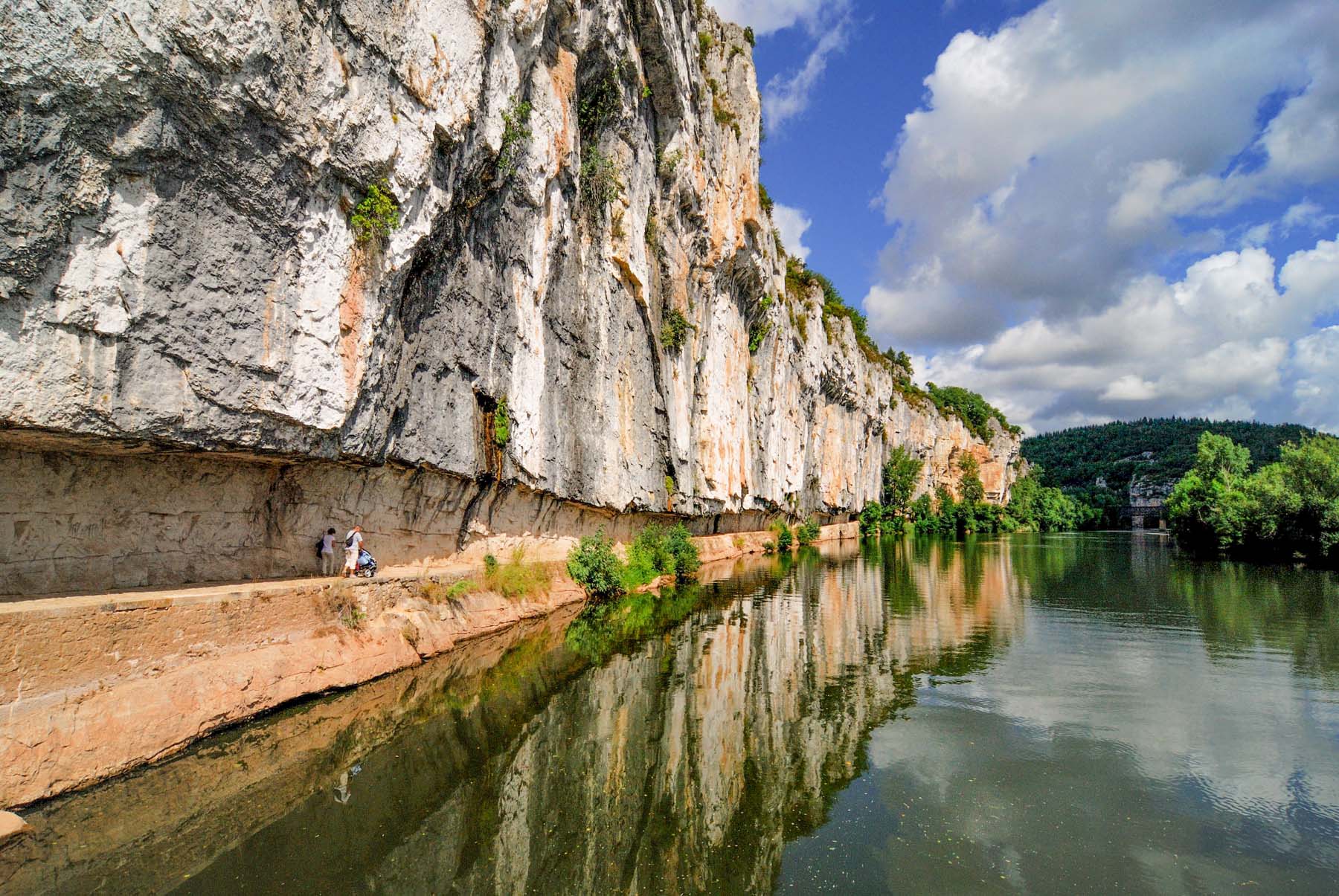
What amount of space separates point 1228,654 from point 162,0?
77.3 feet

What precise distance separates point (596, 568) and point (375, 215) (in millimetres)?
14166

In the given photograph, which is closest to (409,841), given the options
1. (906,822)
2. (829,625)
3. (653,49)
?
(906,822)

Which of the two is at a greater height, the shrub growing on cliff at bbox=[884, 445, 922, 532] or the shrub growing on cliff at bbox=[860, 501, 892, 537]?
the shrub growing on cliff at bbox=[884, 445, 922, 532]

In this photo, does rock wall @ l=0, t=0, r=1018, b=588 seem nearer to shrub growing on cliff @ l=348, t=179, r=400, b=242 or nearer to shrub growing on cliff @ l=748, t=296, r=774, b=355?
shrub growing on cliff @ l=348, t=179, r=400, b=242

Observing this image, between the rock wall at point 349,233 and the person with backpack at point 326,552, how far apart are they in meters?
1.34

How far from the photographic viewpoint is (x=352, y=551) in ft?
44.5

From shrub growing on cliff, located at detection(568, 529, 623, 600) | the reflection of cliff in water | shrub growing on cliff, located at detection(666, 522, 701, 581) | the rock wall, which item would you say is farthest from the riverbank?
shrub growing on cliff, located at detection(666, 522, 701, 581)

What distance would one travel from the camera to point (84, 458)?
9.51 metres

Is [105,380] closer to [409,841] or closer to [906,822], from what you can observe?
[409,841]

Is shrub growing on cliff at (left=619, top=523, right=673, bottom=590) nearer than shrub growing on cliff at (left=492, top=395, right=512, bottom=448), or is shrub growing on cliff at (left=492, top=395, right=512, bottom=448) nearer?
shrub growing on cliff at (left=492, top=395, right=512, bottom=448)

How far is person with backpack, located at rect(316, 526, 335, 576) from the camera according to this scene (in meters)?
13.3

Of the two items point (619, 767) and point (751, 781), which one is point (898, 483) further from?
point (619, 767)

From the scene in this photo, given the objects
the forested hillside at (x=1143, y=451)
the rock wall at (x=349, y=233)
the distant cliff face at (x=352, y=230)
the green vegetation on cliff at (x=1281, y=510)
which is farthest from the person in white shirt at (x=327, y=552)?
the forested hillside at (x=1143, y=451)

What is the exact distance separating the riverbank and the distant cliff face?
2307 millimetres
